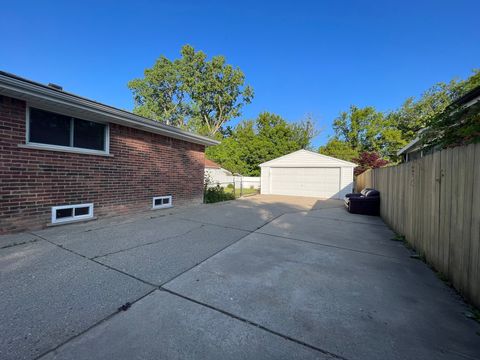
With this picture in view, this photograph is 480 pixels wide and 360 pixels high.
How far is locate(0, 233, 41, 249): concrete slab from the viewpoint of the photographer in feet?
12.6

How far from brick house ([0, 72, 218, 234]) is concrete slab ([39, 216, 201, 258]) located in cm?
88

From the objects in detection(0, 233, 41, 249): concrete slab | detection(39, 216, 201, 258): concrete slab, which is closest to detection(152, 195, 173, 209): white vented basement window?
detection(39, 216, 201, 258): concrete slab

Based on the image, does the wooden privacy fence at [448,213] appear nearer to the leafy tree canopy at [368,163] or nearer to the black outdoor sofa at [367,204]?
the black outdoor sofa at [367,204]

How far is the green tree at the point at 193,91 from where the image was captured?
97.1 ft

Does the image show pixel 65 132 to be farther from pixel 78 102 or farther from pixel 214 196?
pixel 214 196

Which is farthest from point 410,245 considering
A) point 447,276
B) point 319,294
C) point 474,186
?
point 319,294

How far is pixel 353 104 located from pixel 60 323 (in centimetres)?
3390

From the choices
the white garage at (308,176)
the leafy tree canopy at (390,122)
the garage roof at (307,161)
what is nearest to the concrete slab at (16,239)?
the white garage at (308,176)

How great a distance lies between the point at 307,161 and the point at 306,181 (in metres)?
1.45

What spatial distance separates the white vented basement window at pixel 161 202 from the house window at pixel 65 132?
235 cm

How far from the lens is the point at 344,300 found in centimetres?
250

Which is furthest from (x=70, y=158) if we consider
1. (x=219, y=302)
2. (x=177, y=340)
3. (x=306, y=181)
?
(x=306, y=181)

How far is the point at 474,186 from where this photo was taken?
2461 millimetres

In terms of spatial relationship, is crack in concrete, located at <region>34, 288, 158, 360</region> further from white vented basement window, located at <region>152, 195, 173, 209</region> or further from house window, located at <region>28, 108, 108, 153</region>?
white vented basement window, located at <region>152, 195, 173, 209</region>
